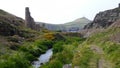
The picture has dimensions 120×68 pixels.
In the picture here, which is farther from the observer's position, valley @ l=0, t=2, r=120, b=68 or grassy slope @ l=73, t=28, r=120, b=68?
valley @ l=0, t=2, r=120, b=68

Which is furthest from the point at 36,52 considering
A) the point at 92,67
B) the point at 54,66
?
the point at 92,67

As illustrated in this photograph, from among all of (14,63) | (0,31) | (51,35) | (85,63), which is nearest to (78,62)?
(85,63)

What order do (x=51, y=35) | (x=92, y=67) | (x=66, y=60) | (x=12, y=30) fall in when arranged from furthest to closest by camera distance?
(x=51, y=35), (x=12, y=30), (x=66, y=60), (x=92, y=67)

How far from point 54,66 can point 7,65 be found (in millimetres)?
8297

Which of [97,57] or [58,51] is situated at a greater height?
[97,57]

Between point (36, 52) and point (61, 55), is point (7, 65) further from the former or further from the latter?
point (36, 52)

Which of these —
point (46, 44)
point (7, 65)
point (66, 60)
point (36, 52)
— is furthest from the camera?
point (46, 44)

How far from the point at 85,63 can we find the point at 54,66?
4.86 metres

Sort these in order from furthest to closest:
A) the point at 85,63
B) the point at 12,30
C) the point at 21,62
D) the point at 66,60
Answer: the point at 12,30, the point at 66,60, the point at 21,62, the point at 85,63

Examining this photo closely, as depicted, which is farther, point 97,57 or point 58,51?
point 58,51

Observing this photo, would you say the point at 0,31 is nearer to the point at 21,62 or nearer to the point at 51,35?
the point at 51,35

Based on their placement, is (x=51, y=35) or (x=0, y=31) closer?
(x=0, y=31)

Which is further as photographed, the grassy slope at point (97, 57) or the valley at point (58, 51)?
the valley at point (58, 51)

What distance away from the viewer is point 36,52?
104625 millimetres
